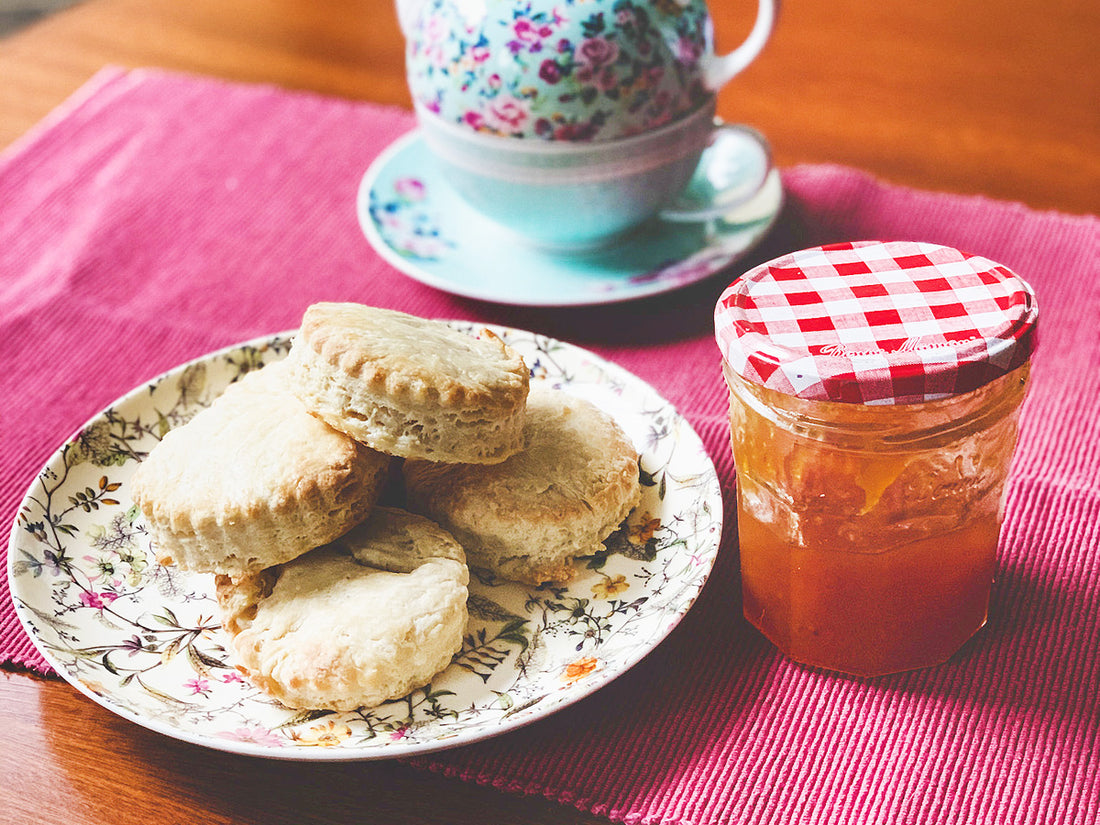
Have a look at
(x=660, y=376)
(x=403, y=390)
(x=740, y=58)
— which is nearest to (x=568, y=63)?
(x=740, y=58)

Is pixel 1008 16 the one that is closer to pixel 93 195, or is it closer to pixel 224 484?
pixel 93 195

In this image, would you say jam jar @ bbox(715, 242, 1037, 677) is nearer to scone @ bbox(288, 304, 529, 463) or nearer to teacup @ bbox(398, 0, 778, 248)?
scone @ bbox(288, 304, 529, 463)

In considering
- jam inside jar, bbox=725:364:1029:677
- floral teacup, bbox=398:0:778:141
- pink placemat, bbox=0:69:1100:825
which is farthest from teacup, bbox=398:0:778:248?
jam inside jar, bbox=725:364:1029:677

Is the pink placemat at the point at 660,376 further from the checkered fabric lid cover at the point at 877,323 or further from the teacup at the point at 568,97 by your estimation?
the checkered fabric lid cover at the point at 877,323

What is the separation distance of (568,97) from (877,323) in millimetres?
460

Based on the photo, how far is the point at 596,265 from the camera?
1.17 m

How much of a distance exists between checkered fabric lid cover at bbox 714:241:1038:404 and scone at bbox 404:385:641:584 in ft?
0.54

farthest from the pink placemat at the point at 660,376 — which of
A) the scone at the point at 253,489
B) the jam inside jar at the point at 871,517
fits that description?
the scone at the point at 253,489

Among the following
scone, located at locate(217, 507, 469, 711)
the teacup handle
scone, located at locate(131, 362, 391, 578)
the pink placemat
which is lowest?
the pink placemat

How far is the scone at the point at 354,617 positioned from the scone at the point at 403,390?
0.07m

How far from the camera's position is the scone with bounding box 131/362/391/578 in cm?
71

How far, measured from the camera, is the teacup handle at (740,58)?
42.3 inches

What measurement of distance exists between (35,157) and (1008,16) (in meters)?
1.39

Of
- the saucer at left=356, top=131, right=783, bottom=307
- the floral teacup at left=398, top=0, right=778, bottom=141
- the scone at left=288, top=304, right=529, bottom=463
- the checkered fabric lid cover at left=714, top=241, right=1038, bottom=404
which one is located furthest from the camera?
the saucer at left=356, top=131, right=783, bottom=307
